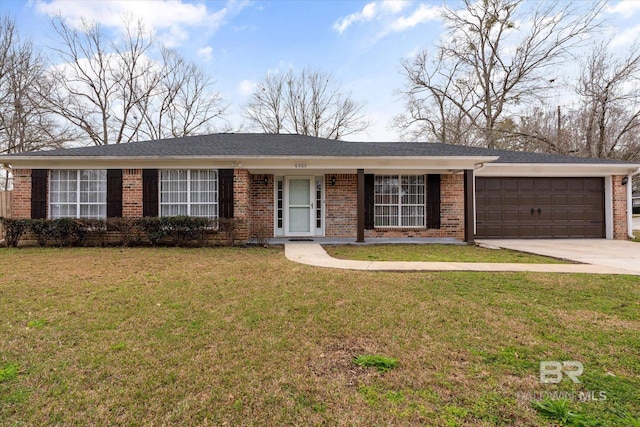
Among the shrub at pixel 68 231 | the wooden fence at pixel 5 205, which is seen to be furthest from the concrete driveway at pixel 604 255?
the wooden fence at pixel 5 205

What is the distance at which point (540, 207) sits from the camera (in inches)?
428

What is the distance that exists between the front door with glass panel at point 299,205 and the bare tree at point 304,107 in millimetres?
15513

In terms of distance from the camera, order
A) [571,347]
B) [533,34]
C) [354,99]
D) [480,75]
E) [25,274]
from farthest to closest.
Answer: [354,99]
[480,75]
[533,34]
[25,274]
[571,347]

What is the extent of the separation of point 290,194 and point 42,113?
60.1ft

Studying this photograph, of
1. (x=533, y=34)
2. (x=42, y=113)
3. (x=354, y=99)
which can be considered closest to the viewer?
(x=42, y=113)

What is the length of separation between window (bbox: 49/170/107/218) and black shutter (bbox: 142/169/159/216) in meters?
1.25

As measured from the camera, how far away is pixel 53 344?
8.82 feet

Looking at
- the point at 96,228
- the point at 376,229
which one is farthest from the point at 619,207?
the point at 96,228

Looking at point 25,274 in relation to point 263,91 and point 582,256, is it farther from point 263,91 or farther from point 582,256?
point 263,91

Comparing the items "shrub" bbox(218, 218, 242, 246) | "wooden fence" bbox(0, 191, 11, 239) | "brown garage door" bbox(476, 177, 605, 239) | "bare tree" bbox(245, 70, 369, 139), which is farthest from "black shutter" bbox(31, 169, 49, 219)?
"bare tree" bbox(245, 70, 369, 139)

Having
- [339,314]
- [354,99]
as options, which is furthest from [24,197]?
[354,99]

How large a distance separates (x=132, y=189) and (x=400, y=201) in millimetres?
8749

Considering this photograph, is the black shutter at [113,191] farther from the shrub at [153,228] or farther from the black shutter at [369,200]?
the black shutter at [369,200]

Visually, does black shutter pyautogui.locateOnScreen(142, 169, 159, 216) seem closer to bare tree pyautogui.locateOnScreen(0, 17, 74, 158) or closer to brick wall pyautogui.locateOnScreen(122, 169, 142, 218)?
brick wall pyautogui.locateOnScreen(122, 169, 142, 218)
